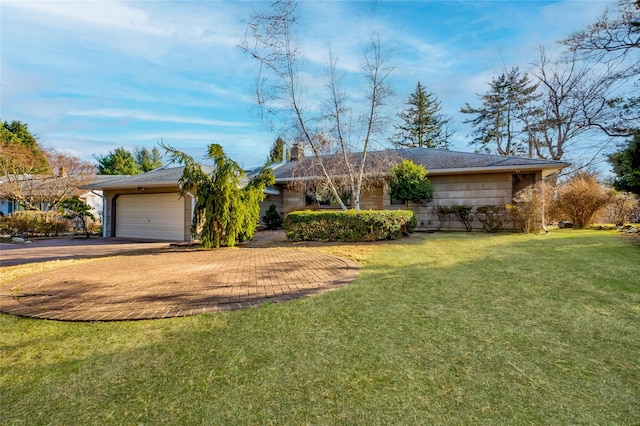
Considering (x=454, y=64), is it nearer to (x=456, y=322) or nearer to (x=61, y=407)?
(x=456, y=322)

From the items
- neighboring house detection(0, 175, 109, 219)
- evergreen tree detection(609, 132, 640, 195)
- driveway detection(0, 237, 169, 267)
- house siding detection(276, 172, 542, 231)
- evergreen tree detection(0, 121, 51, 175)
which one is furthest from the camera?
evergreen tree detection(0, 121, 51, 175)

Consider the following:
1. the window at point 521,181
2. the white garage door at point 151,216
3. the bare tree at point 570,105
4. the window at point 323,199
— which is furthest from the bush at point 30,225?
the bare tree at point 570,105

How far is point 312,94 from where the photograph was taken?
1199cm

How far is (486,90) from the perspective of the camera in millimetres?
28656

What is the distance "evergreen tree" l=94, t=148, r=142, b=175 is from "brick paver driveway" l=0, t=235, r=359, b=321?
3535cm

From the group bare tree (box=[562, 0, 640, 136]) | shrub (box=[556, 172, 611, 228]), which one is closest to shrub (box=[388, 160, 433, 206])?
shrub (box=[556, 172, 611, 228])

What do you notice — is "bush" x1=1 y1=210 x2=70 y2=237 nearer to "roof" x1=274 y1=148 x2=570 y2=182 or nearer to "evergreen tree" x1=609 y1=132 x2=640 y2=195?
"roof" x1=274 y1=148 x2=570 y2=182

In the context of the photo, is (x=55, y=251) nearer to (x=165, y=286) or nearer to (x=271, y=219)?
(x=165, y=286)

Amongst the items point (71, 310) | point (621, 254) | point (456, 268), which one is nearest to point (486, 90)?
point (621, 254)

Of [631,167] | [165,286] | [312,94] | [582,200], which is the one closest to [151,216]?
[312,94]

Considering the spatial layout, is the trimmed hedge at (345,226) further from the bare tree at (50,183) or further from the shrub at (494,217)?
the bare tree at (50,183)

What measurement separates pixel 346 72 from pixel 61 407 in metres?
12.4

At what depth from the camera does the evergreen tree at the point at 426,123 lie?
3209 cm

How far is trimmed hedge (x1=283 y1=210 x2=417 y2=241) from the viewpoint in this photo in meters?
9.74
